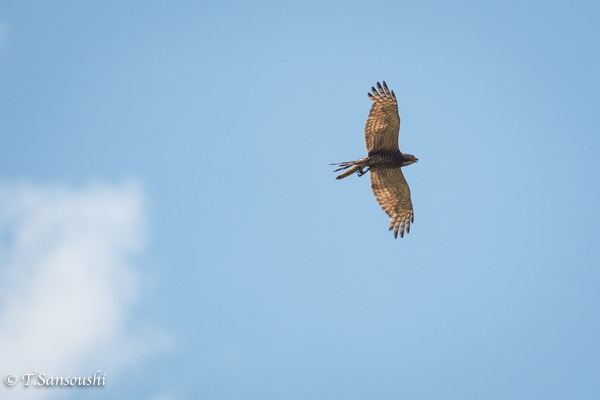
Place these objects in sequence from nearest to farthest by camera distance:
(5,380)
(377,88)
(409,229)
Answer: (5,380) → (377,88) → (409,229)

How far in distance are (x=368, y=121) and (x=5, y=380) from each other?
1251 centimetres

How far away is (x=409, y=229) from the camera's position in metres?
21.7

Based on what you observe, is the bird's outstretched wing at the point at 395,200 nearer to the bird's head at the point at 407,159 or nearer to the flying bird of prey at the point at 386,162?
the flying bird of prey at the point at 386,162

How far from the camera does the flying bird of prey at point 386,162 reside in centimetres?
1972

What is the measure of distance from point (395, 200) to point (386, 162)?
1.76m

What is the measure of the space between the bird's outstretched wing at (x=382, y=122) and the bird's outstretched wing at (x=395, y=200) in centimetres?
143

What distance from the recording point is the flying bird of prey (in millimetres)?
19719

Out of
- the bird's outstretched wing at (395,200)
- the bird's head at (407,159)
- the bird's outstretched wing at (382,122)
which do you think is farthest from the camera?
the bird's outstretched wing at (395,200)

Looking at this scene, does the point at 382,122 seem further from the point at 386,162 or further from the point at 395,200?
the point at 395,200

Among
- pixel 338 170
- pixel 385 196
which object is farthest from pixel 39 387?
pixel 385 196

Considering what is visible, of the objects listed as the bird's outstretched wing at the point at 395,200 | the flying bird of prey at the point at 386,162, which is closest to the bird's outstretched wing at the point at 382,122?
the flying bird of prey at the point at 386,162

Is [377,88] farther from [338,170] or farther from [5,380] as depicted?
[5,380]

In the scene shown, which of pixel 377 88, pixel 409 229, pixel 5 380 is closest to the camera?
pixel 5 380

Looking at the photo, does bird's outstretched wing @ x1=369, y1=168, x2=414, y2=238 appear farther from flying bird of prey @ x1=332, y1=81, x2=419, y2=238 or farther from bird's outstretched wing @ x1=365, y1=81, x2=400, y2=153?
bird's outstretched wing @ x1=365, y1=81, x2=400, y2=153
